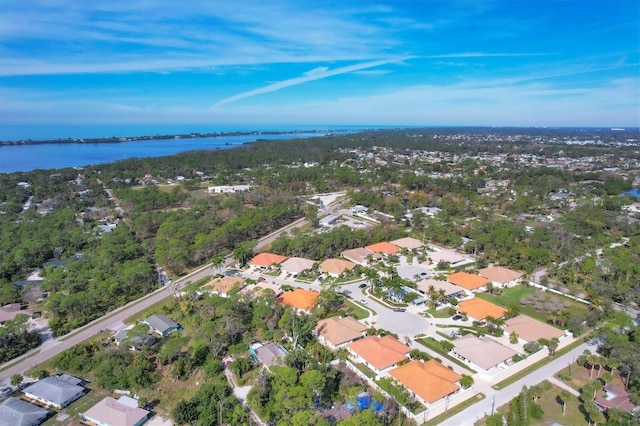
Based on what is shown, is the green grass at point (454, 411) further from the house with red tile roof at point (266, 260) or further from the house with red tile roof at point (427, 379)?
the house with red tile roof at point (266, 260)

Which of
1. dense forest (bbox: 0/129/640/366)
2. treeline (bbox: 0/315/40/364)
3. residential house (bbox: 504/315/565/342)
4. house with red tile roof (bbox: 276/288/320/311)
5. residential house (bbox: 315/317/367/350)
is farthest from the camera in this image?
dense forest (bbox: 0/129/640/366)

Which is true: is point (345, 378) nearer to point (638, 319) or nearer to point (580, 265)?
point (638, 319)

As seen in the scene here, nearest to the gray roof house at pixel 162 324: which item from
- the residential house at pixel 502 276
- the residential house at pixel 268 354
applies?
the residential house at pixel 268 354

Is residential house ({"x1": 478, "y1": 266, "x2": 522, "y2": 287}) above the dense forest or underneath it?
underneath

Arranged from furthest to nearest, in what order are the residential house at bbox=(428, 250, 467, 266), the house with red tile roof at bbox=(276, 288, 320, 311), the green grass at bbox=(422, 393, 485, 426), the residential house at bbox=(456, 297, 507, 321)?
the residential house at bbox=(428, 250, 467, 266)
the house with red tile roof at bbox=(276, 288, 320, 311)
the residential house at bbox=(456, 297, 507, 321)
the green grass at bbox=(422, 393, 485, 426)

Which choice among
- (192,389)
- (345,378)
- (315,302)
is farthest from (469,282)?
(192,389)

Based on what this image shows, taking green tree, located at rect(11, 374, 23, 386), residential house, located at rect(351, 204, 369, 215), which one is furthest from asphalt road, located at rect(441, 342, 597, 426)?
residential house, located at rect(351, 204, 369, 215)

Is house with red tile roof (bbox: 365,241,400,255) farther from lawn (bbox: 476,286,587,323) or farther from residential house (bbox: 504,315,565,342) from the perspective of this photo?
residential house (bbox: 504,315,565,342)
